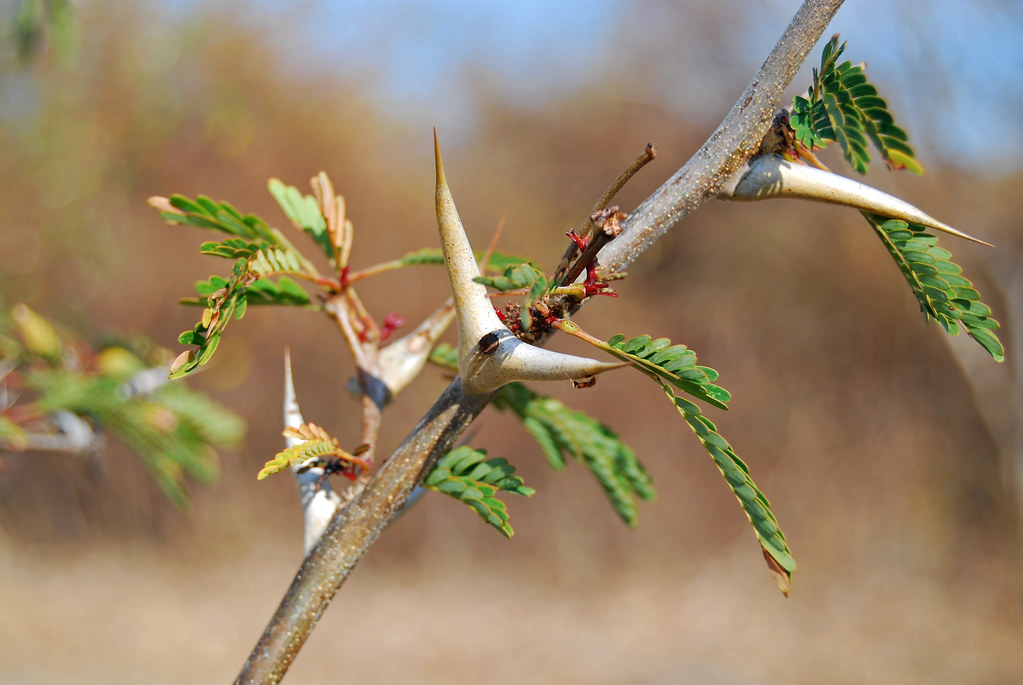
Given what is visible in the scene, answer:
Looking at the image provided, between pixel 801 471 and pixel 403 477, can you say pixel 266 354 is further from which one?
pixel 403 477

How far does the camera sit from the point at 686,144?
25.2ft

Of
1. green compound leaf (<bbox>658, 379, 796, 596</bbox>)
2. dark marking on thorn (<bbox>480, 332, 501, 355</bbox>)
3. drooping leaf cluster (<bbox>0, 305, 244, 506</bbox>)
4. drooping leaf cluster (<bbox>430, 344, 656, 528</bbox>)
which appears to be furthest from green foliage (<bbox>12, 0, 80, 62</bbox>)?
green compound leaf (<bbox>658, 379, 796, 596</bbox>)

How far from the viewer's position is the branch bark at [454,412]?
62cm

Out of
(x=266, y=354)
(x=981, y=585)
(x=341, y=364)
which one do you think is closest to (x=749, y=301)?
(x=981, y=585)

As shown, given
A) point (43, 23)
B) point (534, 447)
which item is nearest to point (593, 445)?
point (43, 23)

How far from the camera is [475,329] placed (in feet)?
1.94

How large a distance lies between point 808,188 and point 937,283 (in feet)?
0.50

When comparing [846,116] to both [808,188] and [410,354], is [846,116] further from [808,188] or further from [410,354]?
[410,354]

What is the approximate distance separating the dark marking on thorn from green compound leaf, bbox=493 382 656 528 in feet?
1.40

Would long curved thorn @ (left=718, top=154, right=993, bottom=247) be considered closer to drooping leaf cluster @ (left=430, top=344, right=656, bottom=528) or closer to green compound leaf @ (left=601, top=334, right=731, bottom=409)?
green compound leaf @ (left=601, top=334, right=731, bottom=409)

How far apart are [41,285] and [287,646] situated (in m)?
7.35

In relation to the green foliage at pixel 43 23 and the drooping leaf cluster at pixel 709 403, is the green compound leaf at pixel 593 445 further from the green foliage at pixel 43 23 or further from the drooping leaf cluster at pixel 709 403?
the green foliage at pixel 43 23

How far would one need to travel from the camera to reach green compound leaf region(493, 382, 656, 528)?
1.03 metres

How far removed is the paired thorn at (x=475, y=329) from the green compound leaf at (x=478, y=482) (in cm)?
16
